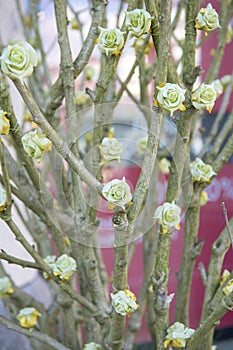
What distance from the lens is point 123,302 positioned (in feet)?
2.69

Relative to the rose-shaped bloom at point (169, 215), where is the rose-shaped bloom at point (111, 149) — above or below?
above

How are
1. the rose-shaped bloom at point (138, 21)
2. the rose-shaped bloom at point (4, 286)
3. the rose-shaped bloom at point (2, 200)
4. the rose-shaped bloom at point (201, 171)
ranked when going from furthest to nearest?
the rose-shaped bloom at point (4, 286) → the rose-shaped bloom at point (201, 171) → the rose-shaped bloom at point (2, 200) → the rose-shaped bloom at point (138, 21)

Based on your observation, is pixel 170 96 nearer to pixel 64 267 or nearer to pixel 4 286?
pixel 64 267

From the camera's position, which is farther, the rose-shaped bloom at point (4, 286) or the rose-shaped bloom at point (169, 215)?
the rose-shaped bloom at point (4, 286)

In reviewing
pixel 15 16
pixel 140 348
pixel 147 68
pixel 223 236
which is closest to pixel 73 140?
pixel 223 236

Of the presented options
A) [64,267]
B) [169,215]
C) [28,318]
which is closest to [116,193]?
[169,215]

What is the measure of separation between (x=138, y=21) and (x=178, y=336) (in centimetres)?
48

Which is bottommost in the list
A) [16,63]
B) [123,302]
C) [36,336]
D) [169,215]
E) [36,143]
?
[36,336]

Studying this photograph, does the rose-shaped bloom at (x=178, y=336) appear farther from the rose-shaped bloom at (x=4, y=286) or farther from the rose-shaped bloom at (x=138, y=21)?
the rose-shaped bloom at (x=138, y=21)

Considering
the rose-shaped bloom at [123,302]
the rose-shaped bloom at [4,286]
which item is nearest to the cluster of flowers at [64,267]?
Result: the rose-shaped bloom at [123,302]

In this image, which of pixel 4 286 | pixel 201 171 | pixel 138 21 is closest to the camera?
pixel 138 21

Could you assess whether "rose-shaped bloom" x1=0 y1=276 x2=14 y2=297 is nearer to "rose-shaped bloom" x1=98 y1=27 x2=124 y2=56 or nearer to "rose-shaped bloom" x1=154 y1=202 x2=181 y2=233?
"rose-shaped bloom" x1=154 y1=202 x2=181 y2=233

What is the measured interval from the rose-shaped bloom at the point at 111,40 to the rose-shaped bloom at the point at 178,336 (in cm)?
44

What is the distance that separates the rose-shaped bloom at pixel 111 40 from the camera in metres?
0.77
